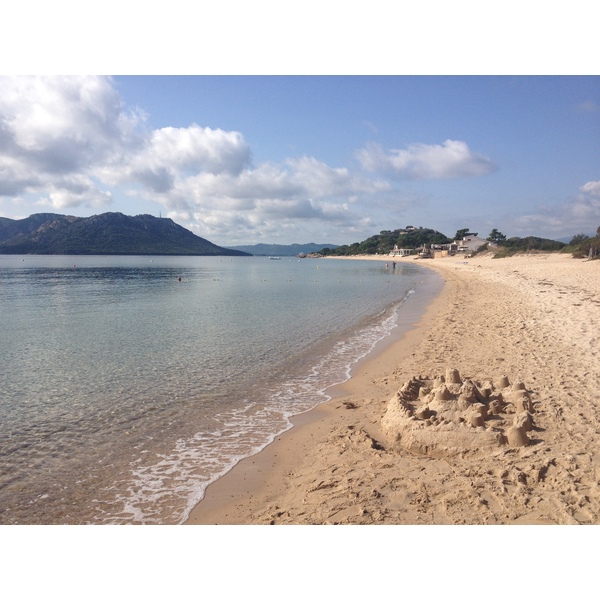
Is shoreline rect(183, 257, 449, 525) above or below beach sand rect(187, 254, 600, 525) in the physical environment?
below

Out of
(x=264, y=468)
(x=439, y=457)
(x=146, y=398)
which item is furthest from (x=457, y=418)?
(x=146, y=398)

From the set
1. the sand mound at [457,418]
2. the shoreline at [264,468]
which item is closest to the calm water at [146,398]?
the shoreline at [264,468]

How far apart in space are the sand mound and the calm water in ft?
7.72

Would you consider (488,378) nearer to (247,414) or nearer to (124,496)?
(247,414)

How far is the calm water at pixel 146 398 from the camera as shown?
5.87 metres

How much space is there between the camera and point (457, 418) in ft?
20.9

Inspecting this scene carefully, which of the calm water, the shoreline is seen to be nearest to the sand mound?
the shoreline

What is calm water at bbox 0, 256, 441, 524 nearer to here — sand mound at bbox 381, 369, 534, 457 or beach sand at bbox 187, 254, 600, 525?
beach sand at bbox 187, 254, 600, 525

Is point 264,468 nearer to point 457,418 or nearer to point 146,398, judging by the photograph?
point 457,418

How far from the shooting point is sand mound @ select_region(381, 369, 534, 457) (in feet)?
19.5

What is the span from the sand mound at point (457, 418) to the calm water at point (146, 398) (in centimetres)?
235

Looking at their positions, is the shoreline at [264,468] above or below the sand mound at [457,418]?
Answer: below

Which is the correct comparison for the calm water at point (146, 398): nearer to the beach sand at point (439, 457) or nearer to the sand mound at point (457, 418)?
the beach sand at point (439, 457)
